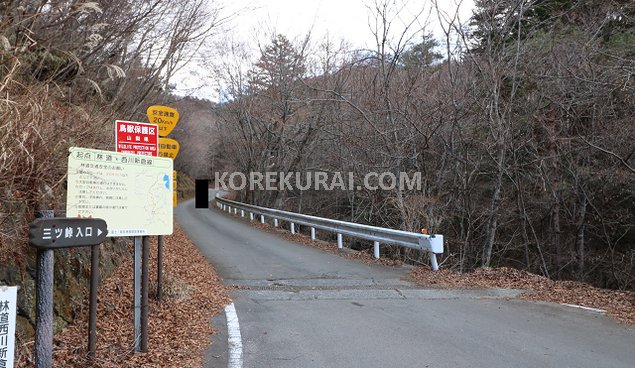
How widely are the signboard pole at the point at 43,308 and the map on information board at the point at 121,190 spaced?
0.81 m

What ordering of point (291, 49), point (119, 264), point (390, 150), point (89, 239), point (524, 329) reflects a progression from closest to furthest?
point (89, 239)
point (524, 329)
point (119, 264)
point (390, 150)
point (291, 49)

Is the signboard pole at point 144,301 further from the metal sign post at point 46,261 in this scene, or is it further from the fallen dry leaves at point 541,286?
the fallen dry leaves at point 541,286

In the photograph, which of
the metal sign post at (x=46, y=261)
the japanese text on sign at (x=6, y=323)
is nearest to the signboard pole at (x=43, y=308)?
the metal sign post at (x=46, y=261)

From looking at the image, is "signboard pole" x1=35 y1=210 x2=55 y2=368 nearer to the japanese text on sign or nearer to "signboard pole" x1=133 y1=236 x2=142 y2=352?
the japanese text on sign

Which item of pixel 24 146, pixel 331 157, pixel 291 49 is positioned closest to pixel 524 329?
pixel 24 146

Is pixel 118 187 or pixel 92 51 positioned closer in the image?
pixel 118 187

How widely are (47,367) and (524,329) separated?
558 centimetres

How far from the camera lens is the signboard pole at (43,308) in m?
3.14

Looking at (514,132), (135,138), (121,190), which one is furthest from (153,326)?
(514,132)

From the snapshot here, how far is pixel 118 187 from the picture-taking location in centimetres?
441

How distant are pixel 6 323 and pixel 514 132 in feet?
46.2

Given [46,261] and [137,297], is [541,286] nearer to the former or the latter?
[137,297]

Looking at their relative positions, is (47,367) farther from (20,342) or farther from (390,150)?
(390,150)

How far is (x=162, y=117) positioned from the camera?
10258 mm
